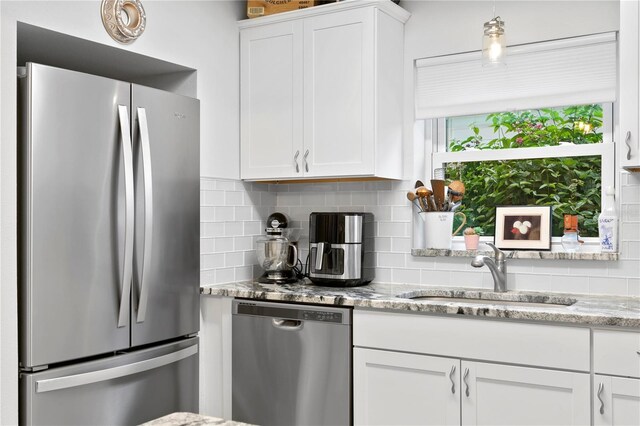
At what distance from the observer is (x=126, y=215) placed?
102 inches

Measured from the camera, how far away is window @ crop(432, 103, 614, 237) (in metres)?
3.02

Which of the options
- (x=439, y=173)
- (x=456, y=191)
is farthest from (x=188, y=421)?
(x=439, y=173)

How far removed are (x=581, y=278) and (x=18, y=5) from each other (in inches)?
100

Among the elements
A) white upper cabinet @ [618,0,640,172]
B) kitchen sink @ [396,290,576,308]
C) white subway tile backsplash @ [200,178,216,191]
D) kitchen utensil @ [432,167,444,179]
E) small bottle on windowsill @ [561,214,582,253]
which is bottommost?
kitchen sink @ [396,290,576,308]

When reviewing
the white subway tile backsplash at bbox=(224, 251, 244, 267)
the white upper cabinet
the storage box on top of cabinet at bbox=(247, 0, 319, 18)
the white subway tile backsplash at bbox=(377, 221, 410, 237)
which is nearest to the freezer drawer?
the white subway tile backsplash at bbox=(224, 251, 244, 267)

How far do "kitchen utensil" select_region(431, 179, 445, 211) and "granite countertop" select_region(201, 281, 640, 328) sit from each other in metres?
0.42

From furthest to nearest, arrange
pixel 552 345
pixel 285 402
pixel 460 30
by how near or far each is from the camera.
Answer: pixel 460 30, pixel 285 402, pixel 552 345

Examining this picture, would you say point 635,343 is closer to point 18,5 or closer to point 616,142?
point 616,142

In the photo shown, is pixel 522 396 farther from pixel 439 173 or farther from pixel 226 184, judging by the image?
pixel 226 184

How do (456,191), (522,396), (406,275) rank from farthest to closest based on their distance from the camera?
(406,275) < (456,191) < (522,396)

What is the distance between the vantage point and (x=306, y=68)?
127 inches

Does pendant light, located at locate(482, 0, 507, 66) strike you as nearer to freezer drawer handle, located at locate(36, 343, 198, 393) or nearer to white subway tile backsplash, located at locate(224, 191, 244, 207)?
white subway tile backsplash, located at locate(224, 191, 244, 207)

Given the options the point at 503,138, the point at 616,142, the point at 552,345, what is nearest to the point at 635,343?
the point at 552,345

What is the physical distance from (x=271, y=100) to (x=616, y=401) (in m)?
2.09
